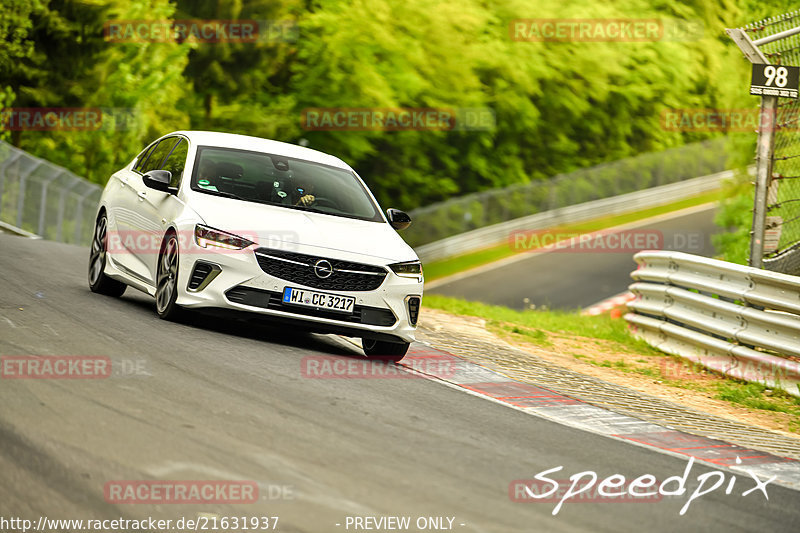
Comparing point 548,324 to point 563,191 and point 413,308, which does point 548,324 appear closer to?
point 413,308

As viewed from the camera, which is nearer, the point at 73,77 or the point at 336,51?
the point at 73,77

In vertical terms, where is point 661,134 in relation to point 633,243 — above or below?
above

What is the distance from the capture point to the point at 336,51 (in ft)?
142

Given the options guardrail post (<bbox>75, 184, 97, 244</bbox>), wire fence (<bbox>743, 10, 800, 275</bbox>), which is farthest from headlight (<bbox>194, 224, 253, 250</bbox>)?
guardrail post (<bbox>75, 184, 97, 244</bbox>)

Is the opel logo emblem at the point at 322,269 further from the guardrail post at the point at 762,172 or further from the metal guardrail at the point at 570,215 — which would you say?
the metal guardrail at the point at 570,215

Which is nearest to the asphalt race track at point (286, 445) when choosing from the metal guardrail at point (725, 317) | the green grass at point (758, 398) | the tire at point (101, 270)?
the tire at point (101, 270)

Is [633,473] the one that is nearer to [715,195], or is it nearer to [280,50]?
[280,50]

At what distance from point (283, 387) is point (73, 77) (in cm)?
3372

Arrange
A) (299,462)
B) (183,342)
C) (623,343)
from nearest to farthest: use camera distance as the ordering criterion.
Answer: (299,462), (183,342), (623,343)

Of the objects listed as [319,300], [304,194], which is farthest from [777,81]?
[319,300]

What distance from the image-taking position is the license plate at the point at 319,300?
941 cm

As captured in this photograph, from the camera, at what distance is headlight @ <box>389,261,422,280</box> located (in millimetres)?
9844

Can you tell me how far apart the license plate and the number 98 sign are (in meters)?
5.75

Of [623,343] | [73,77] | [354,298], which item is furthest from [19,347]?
[73,77]
